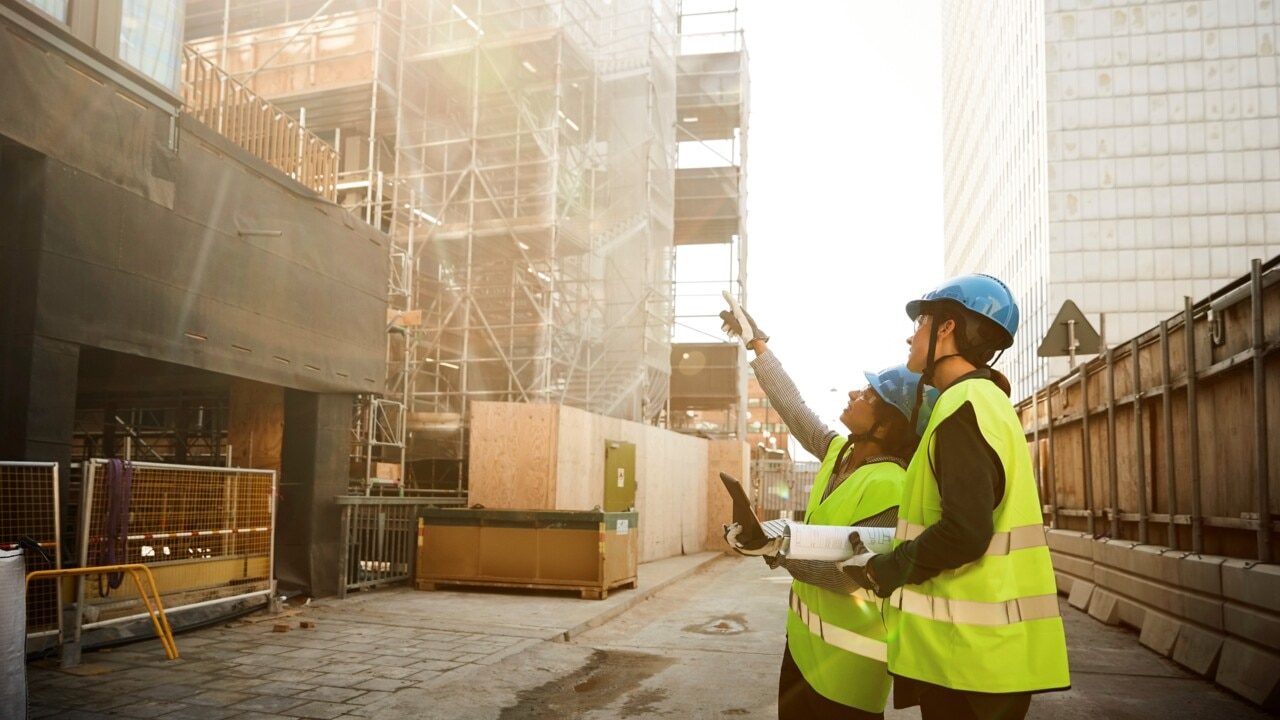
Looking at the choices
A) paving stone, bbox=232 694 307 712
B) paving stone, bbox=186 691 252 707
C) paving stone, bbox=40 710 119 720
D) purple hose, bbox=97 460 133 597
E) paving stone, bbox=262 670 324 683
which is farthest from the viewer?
purple hose, bbox=97 460 133 597

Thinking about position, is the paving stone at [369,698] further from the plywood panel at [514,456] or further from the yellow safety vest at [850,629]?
the plywood panel at [514,456]

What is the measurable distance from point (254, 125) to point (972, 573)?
12061 mm

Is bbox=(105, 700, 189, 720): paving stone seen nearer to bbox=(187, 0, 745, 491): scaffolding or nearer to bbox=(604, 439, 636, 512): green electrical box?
bbox=(604, 439, 636, 512): green electrical box

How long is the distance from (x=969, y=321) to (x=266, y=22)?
1126 inches

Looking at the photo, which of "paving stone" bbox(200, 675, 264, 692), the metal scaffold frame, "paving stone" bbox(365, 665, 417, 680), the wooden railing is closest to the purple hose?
"paving stone" bbox(200, 675, 264, 692)

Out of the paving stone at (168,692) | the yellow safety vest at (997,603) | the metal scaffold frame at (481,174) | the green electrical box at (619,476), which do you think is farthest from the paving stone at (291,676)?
the metal scaffold frame at (481,174)

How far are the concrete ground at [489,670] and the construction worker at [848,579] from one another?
143 inches

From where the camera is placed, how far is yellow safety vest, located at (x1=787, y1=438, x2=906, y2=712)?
341cm

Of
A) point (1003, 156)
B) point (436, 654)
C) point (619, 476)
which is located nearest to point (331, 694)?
point (436, 654)

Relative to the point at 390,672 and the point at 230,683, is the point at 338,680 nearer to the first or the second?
the point at 390,672

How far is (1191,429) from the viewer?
30.0 ft

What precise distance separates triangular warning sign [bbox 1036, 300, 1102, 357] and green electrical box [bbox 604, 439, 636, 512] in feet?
24.9

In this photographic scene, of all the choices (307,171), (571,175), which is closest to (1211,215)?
(571,175)

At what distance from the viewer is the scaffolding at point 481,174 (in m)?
24.0
